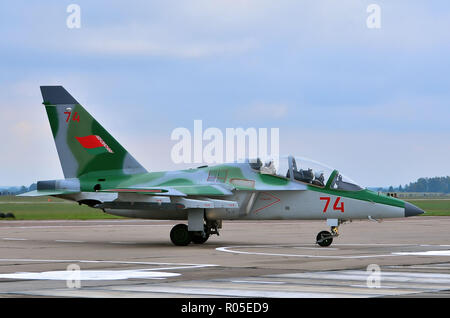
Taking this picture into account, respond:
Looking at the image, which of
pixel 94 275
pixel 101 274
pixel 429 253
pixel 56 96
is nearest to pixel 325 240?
pixel 429 253

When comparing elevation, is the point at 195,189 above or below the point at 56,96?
below

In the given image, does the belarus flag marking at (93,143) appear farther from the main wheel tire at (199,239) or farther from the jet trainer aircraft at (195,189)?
the main wheel tire at (199,239)

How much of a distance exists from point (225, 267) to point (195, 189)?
8434mm

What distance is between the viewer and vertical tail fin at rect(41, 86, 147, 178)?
27.4 metres

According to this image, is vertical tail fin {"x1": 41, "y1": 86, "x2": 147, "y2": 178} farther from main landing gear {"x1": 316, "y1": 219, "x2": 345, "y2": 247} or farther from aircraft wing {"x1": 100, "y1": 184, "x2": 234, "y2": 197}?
main landing gear {"x1": 316, "y1": 219, "x2": 345, "y2": 247}

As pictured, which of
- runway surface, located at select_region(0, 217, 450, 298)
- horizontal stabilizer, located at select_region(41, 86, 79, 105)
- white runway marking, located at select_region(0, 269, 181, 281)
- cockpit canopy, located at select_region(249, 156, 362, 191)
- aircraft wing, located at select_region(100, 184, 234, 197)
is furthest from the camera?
horizontal stabilizer, located at select_region(41, 86, 79, 105)

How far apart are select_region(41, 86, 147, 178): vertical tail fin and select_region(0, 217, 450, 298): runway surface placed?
101 inches

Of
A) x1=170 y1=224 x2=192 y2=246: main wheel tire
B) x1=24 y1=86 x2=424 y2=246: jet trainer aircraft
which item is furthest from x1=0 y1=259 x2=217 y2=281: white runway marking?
x1=170 y1=224 x2=192 y2=246: main wheel tire

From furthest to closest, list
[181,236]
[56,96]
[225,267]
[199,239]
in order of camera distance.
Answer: [56,96]
[199,239]
[181,236]
[225,267]

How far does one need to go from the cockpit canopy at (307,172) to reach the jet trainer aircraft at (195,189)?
0.10 feet

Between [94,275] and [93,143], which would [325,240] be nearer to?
[93,143]

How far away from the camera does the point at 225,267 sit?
17.6 meters
